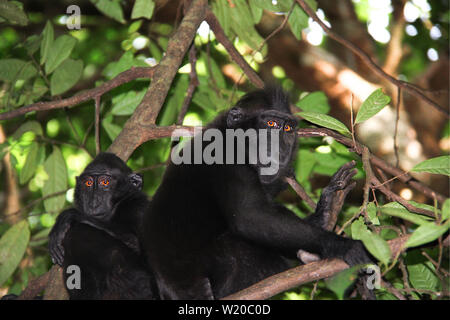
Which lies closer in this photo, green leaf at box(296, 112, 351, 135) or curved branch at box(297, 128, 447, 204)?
green leaf at box(296, 112, 351, 135)

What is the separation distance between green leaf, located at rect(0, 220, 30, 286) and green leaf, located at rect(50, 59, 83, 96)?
1.45m

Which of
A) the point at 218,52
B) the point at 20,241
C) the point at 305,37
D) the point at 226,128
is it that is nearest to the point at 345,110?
the point at 305,37

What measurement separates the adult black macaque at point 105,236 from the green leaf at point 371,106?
236cm

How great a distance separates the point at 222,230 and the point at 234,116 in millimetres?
1111

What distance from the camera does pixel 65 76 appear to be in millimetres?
5582

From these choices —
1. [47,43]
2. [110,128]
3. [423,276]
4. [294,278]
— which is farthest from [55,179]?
[423,276]

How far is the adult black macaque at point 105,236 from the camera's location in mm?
4637

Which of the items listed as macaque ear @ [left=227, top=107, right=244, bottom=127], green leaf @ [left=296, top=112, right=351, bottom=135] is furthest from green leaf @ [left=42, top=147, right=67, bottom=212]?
green leaf @ [left=296, top=112, right=351, bottom=135]

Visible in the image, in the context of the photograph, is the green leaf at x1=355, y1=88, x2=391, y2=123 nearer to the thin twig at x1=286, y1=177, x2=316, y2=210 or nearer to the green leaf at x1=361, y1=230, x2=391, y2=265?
the green leaf at x1=361, y1=230, x2=391, y2=265

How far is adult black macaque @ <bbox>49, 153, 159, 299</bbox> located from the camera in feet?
15.2

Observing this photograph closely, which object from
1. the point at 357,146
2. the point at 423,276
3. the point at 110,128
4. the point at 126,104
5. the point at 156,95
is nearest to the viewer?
the point at 357,146

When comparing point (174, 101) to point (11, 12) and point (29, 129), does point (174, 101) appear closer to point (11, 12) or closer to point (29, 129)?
point (29, 129)

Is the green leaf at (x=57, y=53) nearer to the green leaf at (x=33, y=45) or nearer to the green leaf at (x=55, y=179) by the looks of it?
the green leaf at (x=33, y=45)

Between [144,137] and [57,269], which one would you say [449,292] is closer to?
[144,137]
